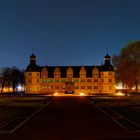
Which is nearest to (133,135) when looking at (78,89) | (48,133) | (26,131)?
(48,133)

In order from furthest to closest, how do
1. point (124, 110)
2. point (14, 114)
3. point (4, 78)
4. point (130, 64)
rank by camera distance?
1. point (4, 78)
2. point (130, 64)
3. point (124, 110)
4. point (14, 114)

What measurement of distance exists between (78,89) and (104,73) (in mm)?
11893

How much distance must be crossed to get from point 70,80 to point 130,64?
41.9m

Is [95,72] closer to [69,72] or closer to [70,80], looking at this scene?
[69,72]

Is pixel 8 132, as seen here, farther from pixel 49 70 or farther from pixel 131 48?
pixel 49 70

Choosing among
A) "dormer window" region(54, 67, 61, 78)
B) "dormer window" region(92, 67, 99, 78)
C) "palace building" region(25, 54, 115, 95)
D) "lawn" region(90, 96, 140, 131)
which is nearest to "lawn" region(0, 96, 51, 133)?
"lawn" region(90, 96, 140, 131)

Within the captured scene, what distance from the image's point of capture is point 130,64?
92625 millimetres

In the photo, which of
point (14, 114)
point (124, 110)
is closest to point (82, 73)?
point (124, 110)

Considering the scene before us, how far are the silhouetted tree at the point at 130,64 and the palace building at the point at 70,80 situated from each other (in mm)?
31963

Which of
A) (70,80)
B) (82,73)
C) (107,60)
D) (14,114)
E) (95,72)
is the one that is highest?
(107,60)

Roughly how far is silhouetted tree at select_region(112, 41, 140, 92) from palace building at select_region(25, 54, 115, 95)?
3196 centimetres

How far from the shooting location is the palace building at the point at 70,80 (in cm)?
12900

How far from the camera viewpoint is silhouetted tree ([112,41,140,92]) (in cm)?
9175

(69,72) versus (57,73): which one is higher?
(69,72)
